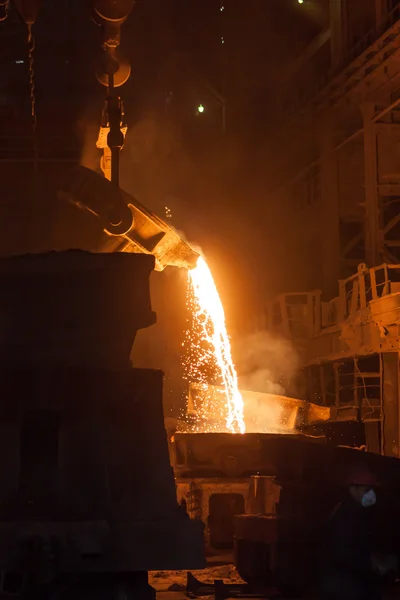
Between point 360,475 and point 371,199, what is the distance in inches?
529

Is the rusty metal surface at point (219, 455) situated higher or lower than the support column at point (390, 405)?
lower

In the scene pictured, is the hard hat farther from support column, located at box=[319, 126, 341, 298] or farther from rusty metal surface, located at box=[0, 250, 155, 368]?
support column, located at box=[319, 126, 341, 298]

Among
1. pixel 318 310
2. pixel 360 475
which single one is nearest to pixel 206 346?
pixel 318 310

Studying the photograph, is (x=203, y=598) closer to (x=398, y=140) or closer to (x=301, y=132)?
(x=398, y=140)

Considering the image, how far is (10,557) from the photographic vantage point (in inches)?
190

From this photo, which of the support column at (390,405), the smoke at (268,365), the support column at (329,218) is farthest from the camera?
the support column at (329,218)

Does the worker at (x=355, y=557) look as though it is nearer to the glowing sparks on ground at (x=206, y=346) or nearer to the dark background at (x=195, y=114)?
the glowing sparks on ground at (x=206, y=346)

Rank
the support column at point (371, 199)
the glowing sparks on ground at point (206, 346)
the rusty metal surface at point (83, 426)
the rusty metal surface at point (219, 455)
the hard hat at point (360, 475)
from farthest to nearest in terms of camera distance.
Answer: the support column at point (371, 199), the glowing sparks on ground at point (206, 346), the rusty metal surface at point (219, 455), the hard hat at point (360, 475), the rusty metal surface at point (83, 426)

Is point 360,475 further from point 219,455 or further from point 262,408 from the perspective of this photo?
point 262,408

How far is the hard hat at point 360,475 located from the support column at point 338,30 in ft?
51.2

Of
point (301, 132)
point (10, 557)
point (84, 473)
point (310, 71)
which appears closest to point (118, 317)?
point (84, 473)

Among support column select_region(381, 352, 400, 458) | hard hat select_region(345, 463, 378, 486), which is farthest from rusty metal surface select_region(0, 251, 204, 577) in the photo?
support column select_region(381, 352, 400, 458)

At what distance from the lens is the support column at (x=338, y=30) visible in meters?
21.4

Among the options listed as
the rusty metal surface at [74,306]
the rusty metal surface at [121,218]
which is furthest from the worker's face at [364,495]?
the rusty metal surface at [121,218]
